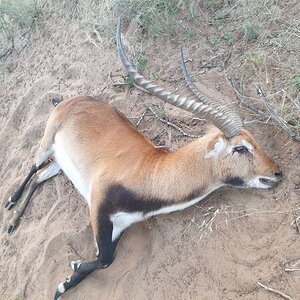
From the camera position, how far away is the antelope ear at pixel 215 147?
434 centimetres

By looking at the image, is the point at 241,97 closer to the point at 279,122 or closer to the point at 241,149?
the point at 279,122

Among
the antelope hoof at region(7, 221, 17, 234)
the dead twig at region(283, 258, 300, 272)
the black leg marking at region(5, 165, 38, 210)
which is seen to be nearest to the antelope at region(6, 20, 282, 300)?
the dead twig at region(283, 258, 300, 272)

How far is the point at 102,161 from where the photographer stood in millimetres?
5035

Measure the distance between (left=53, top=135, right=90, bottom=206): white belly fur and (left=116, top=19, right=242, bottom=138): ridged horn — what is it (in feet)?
4.74

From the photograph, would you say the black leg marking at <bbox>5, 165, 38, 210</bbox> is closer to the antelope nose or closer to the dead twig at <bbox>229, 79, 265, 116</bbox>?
the dead twig at <bbox>229, 79, 265, 116</bbox>

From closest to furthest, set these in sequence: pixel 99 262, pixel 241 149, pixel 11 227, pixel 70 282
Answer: pixel 241 149 < pixel 99 262 < pixel 70 282 < pixel 11 227

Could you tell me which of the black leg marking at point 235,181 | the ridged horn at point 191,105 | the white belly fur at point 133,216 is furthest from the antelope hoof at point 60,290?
the ridged horn at point 191,105

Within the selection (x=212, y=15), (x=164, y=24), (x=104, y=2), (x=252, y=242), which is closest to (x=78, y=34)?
(x=104, y=2)

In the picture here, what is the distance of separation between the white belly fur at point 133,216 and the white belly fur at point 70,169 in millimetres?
498

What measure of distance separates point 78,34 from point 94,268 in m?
3.82

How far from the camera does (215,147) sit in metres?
4.35

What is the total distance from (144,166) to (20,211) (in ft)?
6.99

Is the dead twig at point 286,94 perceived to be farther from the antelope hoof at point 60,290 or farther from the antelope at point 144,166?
the antelope hoof at point 60,290

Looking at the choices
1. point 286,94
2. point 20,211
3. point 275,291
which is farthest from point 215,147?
point 20,211
